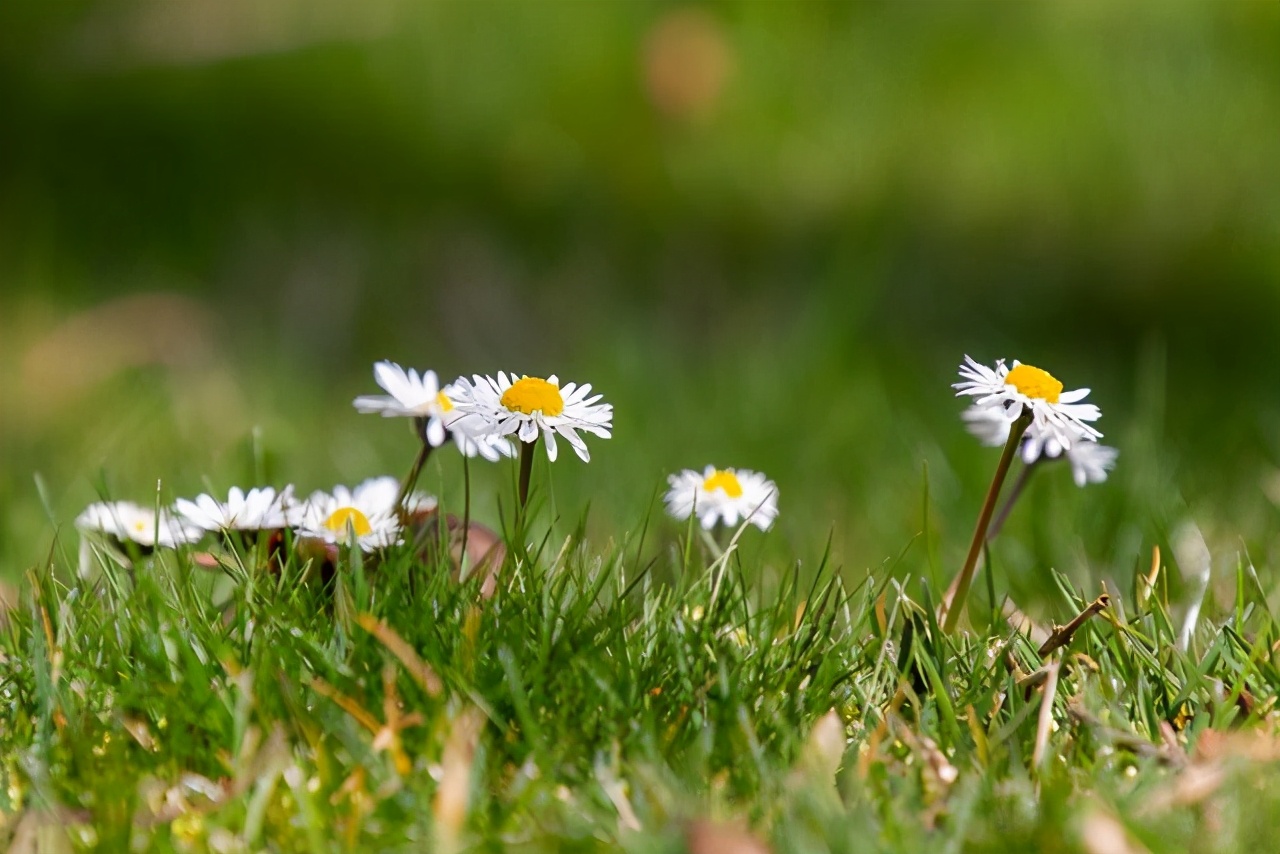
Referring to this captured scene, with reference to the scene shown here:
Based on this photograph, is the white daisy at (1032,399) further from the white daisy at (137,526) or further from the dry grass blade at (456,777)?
the white daisy at (137,526)

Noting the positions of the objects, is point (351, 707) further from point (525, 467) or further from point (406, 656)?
point (525, 467)

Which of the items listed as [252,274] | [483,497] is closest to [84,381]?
[252,274]

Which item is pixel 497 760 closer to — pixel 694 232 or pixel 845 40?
pixel 694 232

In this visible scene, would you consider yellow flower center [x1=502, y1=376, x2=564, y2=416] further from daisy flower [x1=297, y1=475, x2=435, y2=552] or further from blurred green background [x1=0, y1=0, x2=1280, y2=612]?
blurred green background [x1=0, y1=0, x2=1280, y2=612]

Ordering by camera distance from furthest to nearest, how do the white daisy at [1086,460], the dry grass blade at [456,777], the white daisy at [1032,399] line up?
1. the white daisy at [1086,460]
2. the white daisy at [1032,399]
3. the dry grass blade at [456,777]

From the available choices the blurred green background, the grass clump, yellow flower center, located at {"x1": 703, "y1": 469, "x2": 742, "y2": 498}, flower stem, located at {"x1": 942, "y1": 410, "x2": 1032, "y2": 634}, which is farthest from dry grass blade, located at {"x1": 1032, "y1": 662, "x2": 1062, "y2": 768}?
the blurred green background

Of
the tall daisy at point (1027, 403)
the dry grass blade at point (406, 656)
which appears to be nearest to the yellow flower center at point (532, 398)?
the dry grass blade at point (406, 656)
